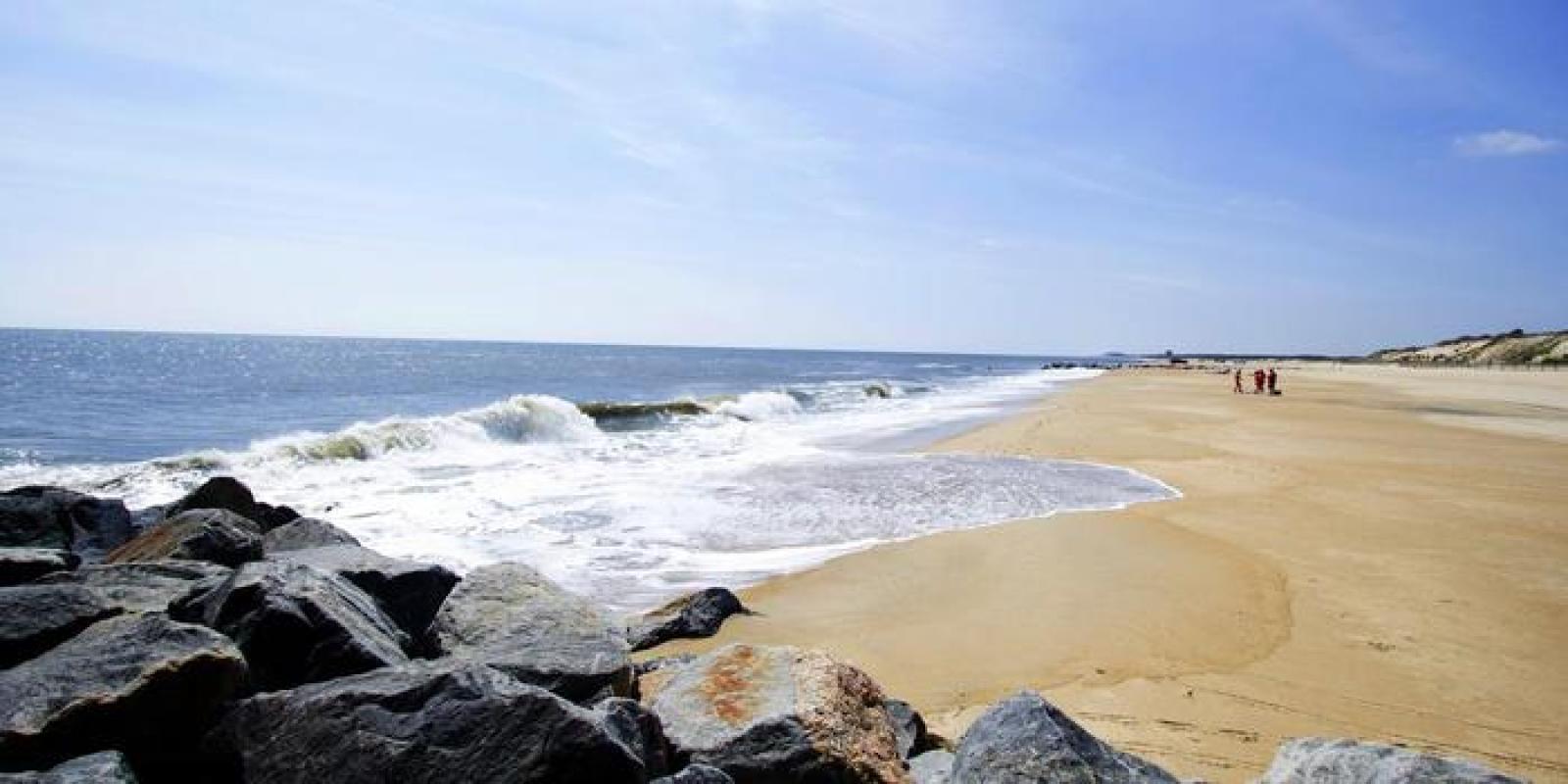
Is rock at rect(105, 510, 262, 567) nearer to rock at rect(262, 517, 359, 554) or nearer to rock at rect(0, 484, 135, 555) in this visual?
rock at rect(262, 517, 359, 554)

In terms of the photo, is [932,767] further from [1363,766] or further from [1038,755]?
[1363,766]

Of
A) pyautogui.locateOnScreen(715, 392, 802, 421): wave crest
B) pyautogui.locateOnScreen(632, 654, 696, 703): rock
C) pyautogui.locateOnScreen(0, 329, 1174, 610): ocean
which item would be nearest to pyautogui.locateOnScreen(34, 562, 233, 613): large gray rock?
pyautogui.locateOnScreen(632, 654, 696, 703): rock

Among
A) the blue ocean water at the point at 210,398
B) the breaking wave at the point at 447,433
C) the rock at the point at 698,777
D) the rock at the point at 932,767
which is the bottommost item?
the blue ocean water at the point at 210,398

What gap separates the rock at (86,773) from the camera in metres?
2.91

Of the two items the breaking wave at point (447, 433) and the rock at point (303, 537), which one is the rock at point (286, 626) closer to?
the rock at point (303, 537)

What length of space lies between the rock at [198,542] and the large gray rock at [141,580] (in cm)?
46

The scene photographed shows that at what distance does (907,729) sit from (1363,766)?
208 centimetres

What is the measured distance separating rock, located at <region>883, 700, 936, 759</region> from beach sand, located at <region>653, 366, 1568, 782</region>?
3.28 ft

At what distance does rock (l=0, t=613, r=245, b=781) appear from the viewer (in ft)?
10.7

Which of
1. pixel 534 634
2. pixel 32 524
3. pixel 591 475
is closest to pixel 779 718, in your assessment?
pixel 534 634

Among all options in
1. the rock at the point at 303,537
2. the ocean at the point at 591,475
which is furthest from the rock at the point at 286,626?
the ocean at the point at 591,475

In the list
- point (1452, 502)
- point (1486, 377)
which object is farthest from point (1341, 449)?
point (1486, 377)

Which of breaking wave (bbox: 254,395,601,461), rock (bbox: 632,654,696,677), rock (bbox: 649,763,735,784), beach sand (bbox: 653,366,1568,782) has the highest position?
rock (bbox: 649,763,735,784)

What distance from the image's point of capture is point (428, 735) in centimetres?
326
